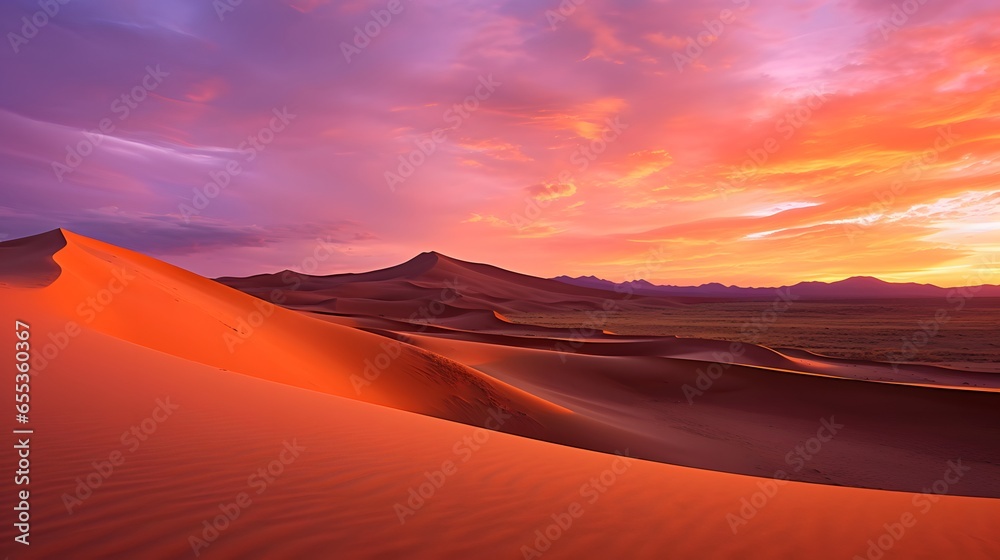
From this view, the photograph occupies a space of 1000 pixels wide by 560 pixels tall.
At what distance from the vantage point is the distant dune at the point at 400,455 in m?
3.13

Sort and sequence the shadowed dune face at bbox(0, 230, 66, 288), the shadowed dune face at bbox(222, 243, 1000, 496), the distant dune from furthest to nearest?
1. the shadowed dune face at bbox(0, 230, 66, 288)
2. the shadowed dune face at bbox(222, 243, 1000, 496)
3. the distant dune

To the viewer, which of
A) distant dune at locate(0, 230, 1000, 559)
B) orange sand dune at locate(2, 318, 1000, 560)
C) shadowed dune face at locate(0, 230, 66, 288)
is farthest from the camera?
shadowed dune face at locate(0, 230, 66, 288)

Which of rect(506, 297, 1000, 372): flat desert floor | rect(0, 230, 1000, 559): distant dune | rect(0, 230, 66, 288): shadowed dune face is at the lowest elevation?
rect(0, 230, 66, 288): shadowed dune face

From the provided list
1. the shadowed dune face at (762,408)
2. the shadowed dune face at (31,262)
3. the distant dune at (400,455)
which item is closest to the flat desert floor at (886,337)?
the shadowed dune face at (762,408)

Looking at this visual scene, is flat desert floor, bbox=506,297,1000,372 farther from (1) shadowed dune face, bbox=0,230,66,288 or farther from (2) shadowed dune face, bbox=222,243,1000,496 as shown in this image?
(1) shadowed dune face, bbox=0,230,66,288

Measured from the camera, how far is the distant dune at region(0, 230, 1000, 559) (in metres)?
3.13

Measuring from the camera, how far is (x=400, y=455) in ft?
15.8

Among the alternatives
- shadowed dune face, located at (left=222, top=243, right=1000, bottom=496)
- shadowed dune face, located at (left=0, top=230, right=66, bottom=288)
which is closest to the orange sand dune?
shadowed dune face, located at (left=222, top=243, right=1000, bottom=496)

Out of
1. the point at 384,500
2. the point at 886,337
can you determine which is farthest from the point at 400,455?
the point at 886,337

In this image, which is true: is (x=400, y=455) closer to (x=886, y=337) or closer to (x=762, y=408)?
(x=762, y=408)

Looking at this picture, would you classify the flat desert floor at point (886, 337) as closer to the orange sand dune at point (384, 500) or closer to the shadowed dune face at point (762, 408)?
the shadowed dune face at point (762, 408)

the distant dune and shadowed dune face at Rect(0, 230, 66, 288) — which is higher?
the distant dune

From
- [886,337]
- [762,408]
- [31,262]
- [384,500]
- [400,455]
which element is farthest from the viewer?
[886,337]

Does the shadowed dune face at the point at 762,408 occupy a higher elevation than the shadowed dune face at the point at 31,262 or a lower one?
higher
